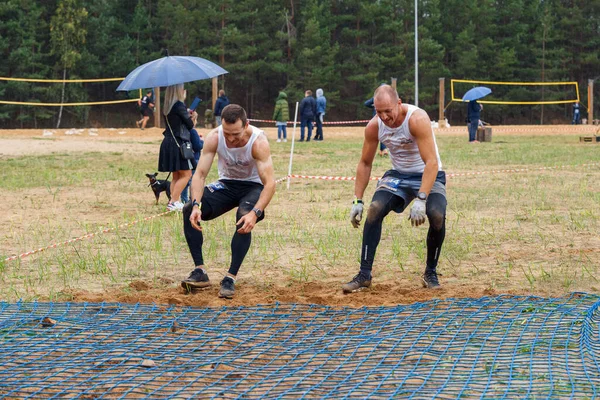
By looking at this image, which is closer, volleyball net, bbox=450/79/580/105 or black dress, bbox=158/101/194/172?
black dress, bbox=158/101/194/172

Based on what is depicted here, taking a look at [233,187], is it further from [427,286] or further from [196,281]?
[427,286]

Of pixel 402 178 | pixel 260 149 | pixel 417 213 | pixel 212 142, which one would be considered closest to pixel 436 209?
pixel 417 213

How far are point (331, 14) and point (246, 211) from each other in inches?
1882

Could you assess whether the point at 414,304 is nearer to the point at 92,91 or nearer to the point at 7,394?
the point at 7,394

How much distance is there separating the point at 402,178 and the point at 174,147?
4.02 metres

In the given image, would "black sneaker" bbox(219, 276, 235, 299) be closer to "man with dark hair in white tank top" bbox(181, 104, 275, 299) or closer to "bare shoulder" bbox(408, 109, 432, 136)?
"man with dark hair in white tank top" bbox(181, 104, 275, 299)

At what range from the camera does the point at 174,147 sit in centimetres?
985

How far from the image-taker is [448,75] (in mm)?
50125

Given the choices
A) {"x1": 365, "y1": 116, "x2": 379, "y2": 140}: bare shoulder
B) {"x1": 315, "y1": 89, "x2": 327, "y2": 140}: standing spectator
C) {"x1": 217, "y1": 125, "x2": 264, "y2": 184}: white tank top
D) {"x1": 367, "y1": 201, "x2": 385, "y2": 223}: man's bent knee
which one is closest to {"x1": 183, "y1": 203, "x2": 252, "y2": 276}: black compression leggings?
{"x1": 217, "y1": 125, "x2": 264, "y2": 184}: white tank top

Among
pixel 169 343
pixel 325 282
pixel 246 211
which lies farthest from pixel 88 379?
pixel 325 282

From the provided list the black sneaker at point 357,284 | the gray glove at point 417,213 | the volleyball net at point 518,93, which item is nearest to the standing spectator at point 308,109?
the black sneaker at point 357,284

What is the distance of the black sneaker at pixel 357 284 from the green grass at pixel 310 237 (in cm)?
45

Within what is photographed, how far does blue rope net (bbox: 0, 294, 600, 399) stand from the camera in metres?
4.32

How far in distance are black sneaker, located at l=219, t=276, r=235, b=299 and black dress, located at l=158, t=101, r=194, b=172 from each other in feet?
12.2
